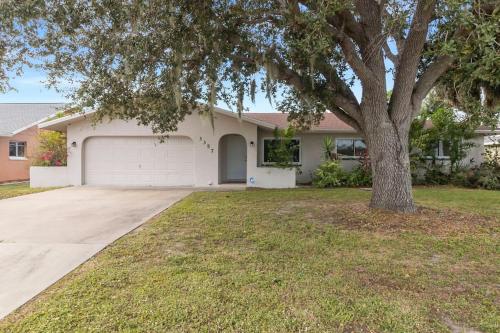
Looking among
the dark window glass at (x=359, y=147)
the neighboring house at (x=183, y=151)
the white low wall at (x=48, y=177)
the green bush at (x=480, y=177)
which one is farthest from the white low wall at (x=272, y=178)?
the white low wall at (x=48, y=177)

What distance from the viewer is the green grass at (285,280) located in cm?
316

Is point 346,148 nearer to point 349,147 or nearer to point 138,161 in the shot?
point 349,147

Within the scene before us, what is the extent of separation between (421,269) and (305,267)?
1481 millimetres

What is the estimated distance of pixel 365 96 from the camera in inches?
313

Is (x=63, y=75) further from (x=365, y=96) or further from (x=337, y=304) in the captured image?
(x=337, y=304)

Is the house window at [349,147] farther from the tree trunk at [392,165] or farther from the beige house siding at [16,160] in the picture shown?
the beige house siding at [16,160]

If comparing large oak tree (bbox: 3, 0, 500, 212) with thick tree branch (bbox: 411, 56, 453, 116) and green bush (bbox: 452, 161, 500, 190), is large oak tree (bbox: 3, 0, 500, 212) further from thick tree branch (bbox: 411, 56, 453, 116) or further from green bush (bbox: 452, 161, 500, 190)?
green bush (bbox: 452, 161, 500, 190)

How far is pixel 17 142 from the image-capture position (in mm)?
20500

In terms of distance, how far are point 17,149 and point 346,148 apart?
1841cm

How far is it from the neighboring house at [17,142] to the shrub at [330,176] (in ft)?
46.2

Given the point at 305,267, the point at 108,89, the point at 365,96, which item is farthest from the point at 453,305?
the point at 108,89

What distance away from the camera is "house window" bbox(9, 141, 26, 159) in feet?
66.2

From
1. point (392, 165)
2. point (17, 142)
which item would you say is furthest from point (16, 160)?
point (392, 165)

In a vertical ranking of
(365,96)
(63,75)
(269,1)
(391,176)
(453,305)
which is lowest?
(453,305)
